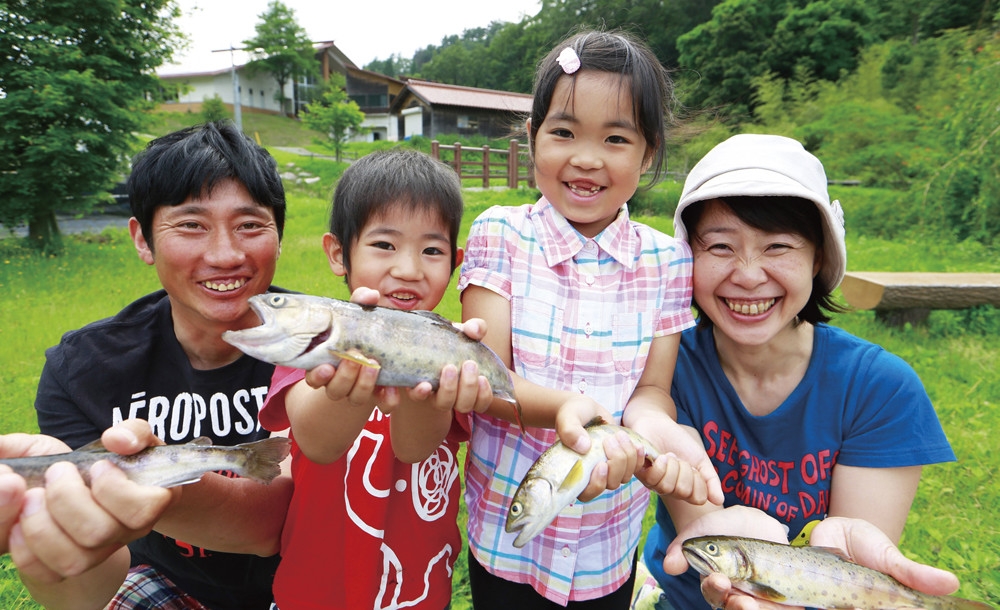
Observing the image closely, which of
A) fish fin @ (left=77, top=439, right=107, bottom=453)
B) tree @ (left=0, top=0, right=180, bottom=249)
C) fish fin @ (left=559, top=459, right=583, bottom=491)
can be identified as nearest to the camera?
fish fin @ (left=77, top=439, right=107, bottom=453)

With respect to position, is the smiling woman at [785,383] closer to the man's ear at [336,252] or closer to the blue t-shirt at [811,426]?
the blue t-shirt at [811,426]

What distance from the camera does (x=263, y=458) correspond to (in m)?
2.09

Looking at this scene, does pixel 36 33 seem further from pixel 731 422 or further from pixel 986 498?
pixel 986 498

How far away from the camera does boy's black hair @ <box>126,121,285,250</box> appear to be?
2805 mm

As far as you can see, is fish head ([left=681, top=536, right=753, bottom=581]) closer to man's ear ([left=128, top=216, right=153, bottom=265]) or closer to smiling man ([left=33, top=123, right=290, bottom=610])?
smiling man ([left=33, top=123, right=290, bottom=610])

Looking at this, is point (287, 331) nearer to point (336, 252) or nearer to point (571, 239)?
point (336, 252)

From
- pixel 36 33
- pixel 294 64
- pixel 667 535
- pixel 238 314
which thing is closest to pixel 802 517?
pixel 667 535

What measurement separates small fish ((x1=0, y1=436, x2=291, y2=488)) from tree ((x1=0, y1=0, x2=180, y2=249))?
13518 millimetres

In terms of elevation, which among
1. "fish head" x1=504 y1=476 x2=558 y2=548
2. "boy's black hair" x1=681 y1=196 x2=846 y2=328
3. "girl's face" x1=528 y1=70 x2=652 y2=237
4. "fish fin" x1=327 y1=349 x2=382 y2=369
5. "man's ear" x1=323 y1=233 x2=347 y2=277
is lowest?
"fish head" x1=504 y1=476 x2=558 y2=548

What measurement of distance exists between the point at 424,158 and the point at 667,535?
236cm

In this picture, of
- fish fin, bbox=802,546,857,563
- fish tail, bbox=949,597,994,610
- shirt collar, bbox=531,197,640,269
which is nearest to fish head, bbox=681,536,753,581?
fish fin, bbox=802,546,857,563

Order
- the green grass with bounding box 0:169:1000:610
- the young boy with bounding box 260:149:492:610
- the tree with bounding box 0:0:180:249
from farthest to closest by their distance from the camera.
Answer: the tree with bounding box 0:0:180:249, the green grass with bounding box 0:169:1000:610, the young boy with bounding box 260:149:492:610

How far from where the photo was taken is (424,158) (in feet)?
9.52

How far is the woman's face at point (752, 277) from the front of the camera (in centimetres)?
260
